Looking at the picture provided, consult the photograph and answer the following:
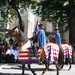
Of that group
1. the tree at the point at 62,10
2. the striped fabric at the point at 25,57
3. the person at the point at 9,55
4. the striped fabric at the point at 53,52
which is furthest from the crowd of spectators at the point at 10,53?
the striped fabric at the point at 25,57

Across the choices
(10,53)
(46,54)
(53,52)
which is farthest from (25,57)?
(10,53)

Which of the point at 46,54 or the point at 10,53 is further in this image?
the point at 10,53

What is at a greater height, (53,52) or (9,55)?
(53,52)

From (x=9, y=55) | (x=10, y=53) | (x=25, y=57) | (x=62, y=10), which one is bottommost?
(x=9, y=55)

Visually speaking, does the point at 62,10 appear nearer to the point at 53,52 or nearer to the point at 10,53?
the point at 10,53

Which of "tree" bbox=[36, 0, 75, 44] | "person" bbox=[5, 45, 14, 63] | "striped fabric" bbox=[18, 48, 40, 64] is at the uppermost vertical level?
"tree" bbox=[36, 0, 75, 44]

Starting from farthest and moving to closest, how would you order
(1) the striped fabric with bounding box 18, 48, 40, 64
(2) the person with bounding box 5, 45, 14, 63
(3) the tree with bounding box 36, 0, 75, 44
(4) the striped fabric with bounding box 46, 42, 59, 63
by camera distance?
(3) the tree with bounding box 36, 0, 75, 44, (2) the person with bounding box 5, 45, 14, 63, (4) the striped fabric with bounding box 46, 42, 59, 63, (1) the striped fabric with bounding box 18, 48, 40, 64

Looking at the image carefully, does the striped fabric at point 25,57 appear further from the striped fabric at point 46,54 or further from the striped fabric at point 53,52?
the striped fabric at point 53,52

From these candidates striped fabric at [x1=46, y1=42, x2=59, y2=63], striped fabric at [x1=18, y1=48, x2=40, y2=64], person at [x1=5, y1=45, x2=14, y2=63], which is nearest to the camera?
striped fabric at [x1=18, y1=48, x2=40, y2=64]

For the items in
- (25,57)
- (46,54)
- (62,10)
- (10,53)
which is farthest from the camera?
(62,10)

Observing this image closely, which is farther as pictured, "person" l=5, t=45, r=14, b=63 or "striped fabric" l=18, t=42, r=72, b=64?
"person" l=5, t=45, r=14, b=63

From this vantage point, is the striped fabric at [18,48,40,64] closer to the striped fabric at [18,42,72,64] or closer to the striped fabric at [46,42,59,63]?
the striped fabric at [18,42,72,64]

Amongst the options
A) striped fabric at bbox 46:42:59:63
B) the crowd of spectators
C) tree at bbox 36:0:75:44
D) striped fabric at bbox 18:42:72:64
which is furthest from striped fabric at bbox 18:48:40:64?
tree at bbox 36:0:75:44

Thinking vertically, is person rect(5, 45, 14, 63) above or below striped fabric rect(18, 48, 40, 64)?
below
